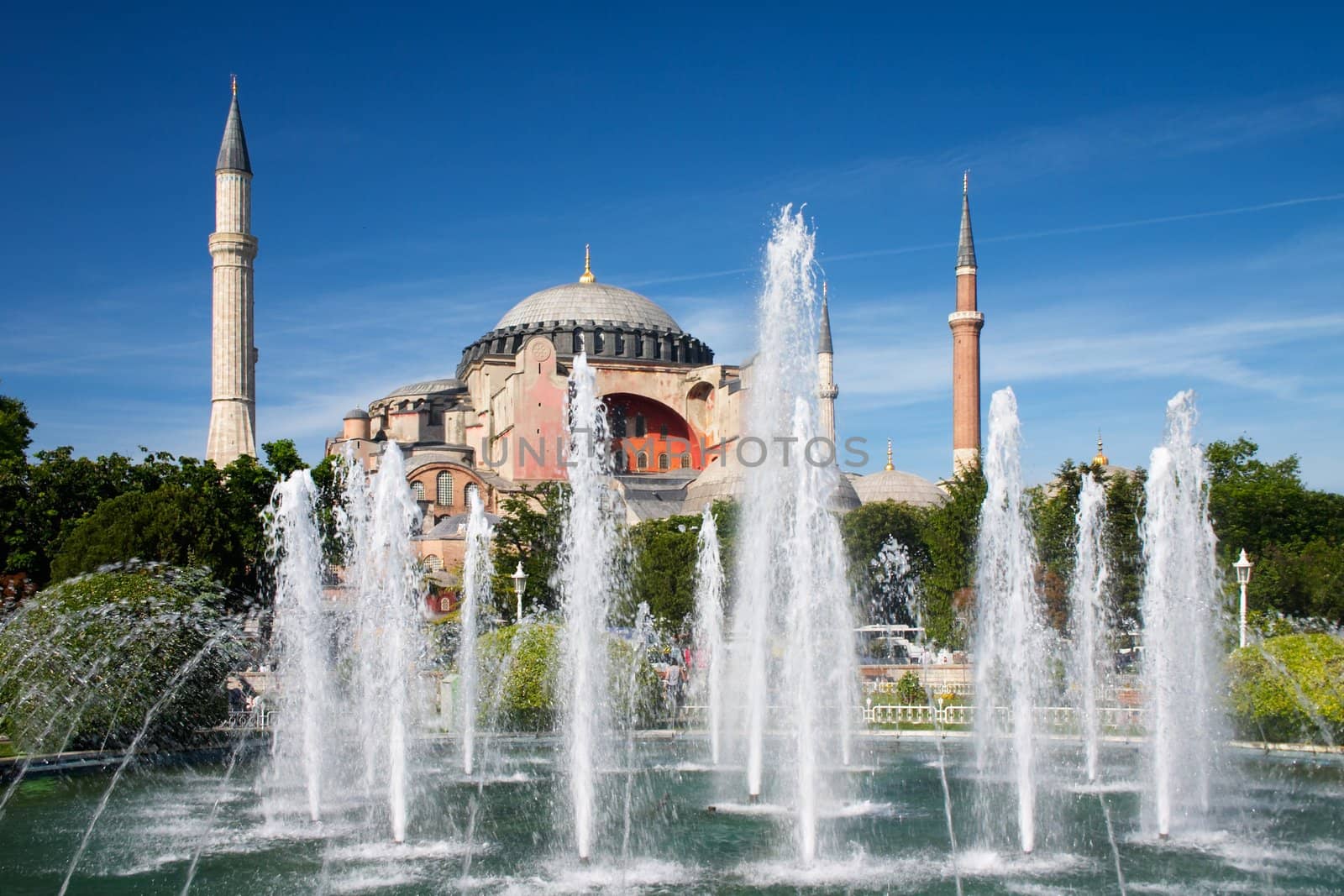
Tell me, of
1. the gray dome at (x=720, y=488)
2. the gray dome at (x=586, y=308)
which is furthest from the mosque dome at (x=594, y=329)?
the gray dome at (x=720, y=488)

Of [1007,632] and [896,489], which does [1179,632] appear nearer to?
[1007,632]

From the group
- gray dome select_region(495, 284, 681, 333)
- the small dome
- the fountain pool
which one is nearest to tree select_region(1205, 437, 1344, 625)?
the small dome

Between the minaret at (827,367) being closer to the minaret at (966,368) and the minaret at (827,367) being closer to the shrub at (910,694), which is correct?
the minaret at (966,368)

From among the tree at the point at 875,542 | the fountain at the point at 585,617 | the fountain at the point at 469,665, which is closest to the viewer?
the fountain at the point at 585,617

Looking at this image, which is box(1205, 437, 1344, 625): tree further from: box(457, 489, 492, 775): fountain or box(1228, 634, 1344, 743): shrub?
box(457, 489, 492, 775): fountain

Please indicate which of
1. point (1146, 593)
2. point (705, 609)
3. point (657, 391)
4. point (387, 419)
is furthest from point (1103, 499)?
point (387, 419)
